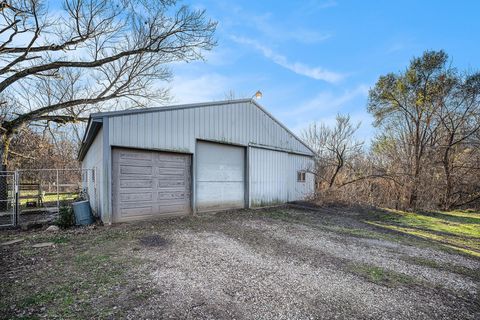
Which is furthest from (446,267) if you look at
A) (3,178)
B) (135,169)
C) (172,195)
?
(3,178)

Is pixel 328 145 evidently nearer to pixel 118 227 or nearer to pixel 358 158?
pixel 358 158

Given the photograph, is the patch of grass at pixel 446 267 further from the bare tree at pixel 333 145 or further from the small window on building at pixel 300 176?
the bare tree at pixel 333 145

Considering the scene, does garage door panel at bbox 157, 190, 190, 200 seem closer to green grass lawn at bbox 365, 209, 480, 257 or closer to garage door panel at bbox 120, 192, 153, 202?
garage door panel at bbox 120, 192, 153, 202

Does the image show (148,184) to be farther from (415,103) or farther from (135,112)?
(415,103)

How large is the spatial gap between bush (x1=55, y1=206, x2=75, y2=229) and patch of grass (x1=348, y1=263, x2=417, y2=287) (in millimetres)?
6806

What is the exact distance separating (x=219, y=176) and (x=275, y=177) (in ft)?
10.3

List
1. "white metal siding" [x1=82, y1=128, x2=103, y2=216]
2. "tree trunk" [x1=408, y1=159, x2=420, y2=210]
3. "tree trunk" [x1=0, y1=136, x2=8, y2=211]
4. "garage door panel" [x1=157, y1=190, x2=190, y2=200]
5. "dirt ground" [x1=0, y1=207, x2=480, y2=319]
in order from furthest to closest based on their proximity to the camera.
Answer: "tree trunk" [x1=408, y1=159, x2=420, y2=210]
"tree trunk" [x1=0, y1=136, x2=8, y2=211]
"garage door panel" [x1=157, y1=190, x2=190, y2=200]
"white metal siding" [x1=82, y1=128, x2=103, y2=216]
"dirt ground" [x1=0, y1=207, x2=480, y2=319]

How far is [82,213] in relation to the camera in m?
6.54

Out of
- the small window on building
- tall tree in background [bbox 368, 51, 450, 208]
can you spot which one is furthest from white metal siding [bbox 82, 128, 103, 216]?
tall tree in background [bbox 368, 51, 450, 208]

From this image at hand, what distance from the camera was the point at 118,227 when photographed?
6098mm

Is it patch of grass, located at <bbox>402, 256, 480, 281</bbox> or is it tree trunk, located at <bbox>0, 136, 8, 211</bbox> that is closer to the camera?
patch of grass, located at <bbox>402, 256, 480, 281</bbox>

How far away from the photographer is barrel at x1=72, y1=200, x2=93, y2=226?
6.46 metres

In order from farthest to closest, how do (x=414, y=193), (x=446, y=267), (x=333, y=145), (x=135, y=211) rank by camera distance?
(x=333, y=145) < (x=414, y=193) < (x=135, y=211) < (x=446, y=267)

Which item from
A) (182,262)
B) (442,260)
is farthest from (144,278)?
(442,260)
